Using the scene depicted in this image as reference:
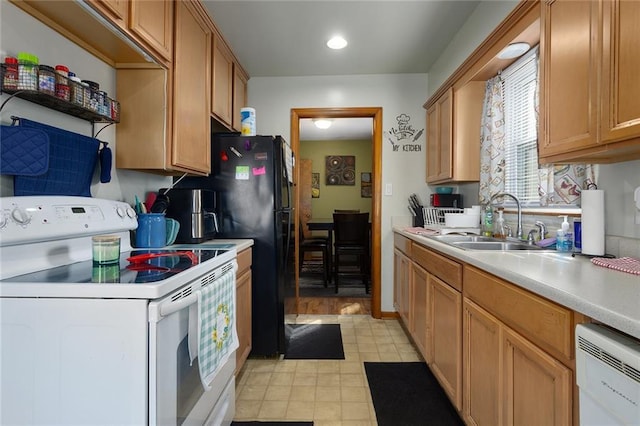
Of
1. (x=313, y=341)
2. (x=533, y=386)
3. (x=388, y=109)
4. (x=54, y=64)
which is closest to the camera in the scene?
(x=533, y=386)

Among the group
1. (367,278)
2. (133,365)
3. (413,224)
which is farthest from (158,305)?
(367,278)

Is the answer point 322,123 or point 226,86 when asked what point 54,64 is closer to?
point 226,86

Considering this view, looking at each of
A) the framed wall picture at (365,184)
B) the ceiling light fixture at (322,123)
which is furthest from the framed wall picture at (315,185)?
the ceiling light fixture at (322,123)

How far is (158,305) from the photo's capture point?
0.88m

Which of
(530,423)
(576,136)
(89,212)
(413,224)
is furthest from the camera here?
(413,224)

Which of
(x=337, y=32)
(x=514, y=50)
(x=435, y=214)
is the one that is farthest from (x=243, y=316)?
(x=514, y=50)

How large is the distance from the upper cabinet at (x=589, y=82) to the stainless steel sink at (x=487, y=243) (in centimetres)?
57

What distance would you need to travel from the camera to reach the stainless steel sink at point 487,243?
1756 mm

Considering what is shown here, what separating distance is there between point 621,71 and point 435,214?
182 cm

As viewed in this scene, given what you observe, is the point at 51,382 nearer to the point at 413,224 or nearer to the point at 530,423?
the point at 530,423

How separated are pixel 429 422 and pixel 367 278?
8.59 ft

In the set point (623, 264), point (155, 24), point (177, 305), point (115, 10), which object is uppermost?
point (155, 24)

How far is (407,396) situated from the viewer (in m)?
1.86

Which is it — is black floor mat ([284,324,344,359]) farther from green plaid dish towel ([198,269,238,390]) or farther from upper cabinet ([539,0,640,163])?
upper cabinet ([539,0,640,163])
